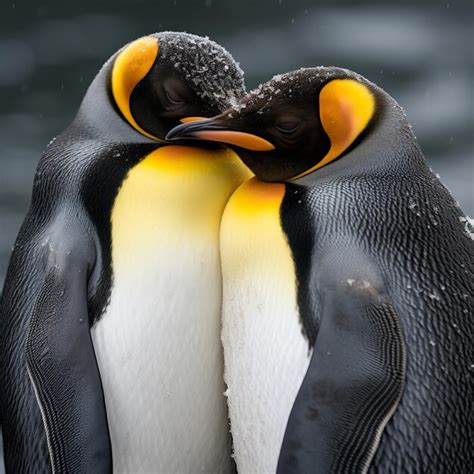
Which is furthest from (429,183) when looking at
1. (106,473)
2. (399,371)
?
Answer: (106,473)

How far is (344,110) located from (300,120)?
0.08 metres

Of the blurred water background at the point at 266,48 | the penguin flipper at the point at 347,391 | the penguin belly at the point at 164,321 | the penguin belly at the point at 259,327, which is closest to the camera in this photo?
the penguin flipper at the point at 347,391

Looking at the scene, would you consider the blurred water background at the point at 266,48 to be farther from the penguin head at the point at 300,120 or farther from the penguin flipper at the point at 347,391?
the penguin flipper at the point at 347,391

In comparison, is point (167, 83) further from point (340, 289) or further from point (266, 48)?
point (266, 48)

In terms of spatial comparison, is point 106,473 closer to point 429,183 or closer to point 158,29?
point 429,183

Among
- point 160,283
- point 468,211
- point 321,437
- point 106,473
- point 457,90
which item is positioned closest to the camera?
point 321,437

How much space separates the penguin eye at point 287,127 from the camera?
1.96m

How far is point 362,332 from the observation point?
179 cm

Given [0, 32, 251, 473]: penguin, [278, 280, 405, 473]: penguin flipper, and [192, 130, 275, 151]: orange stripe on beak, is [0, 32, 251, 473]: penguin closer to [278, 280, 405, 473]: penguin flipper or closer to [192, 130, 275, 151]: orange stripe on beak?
[192, 130, 275, 151]: orange stripe on beak

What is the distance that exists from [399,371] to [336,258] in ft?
0.73

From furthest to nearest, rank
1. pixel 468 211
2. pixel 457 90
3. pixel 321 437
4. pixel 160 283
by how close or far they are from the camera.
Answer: pixel 457 90 < pixel 468 211 < pixel 160 283 < pixel 321 437

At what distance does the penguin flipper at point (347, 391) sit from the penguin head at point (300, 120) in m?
0.31

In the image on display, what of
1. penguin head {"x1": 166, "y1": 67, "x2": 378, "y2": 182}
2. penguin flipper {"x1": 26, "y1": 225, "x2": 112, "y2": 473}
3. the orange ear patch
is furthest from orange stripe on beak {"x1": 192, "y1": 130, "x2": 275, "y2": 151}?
penguin flipper {"x1": 26, "y1": 225, "x2": 112, "y2": 473}

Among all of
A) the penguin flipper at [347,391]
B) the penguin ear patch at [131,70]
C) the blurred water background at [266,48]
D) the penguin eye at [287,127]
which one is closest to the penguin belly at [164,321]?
the penguin ear patch at [131,70]
